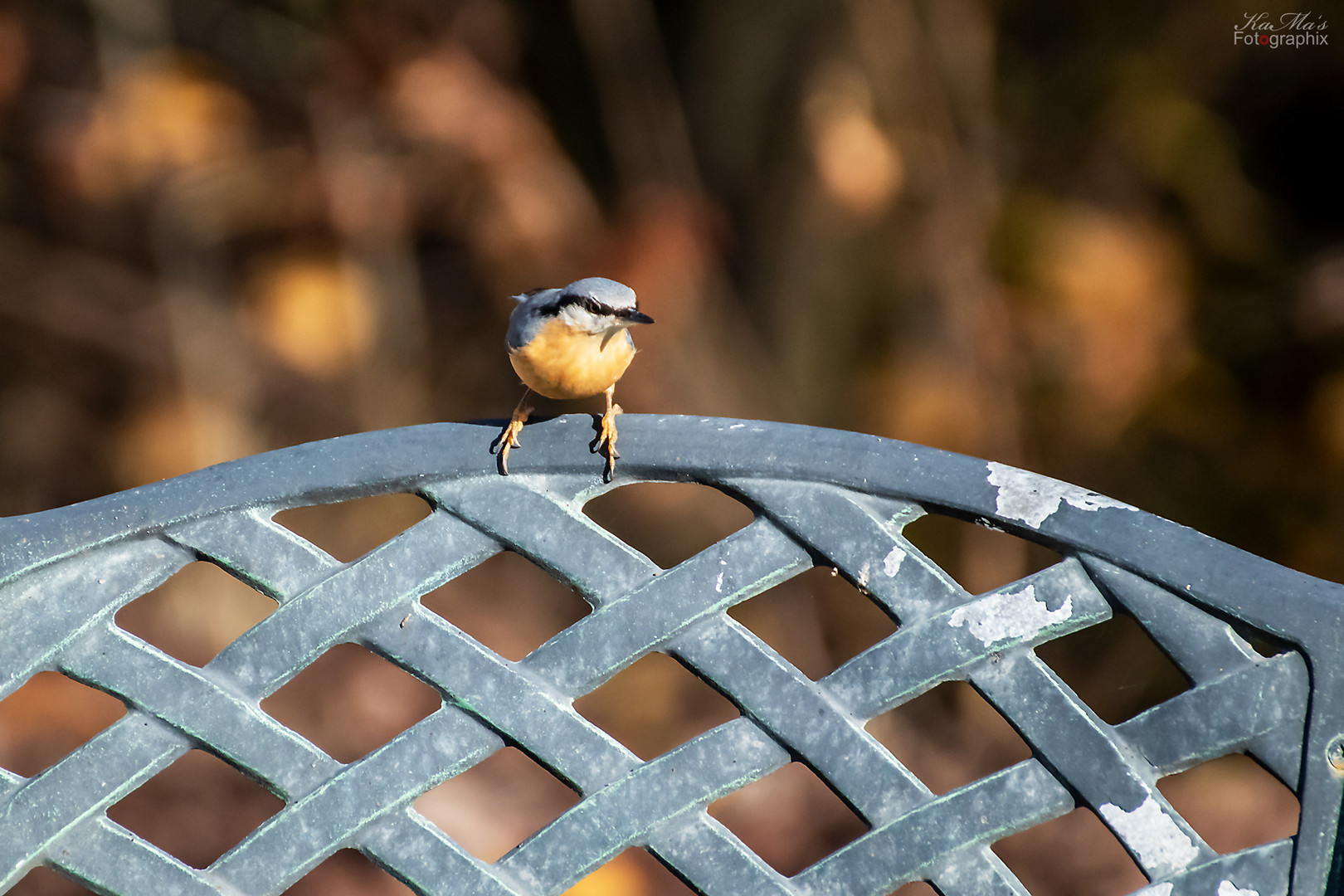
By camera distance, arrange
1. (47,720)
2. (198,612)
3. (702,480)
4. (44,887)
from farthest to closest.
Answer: (198,612)
(47,720)
(44,887)
(702,480)

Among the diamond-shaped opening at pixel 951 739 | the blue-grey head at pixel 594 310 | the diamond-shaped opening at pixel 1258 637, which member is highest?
the blue-grey head at pixel 594 310

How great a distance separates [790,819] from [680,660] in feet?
6.84

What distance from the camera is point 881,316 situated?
340 centimetres

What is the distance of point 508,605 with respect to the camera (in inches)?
151

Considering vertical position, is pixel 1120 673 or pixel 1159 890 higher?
pixel 1159 890

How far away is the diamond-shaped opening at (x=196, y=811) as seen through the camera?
268cm

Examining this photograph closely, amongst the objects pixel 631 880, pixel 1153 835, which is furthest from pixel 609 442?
pixel 631 880

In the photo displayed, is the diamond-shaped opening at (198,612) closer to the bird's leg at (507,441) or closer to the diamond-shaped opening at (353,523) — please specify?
the diamond-shaped opening at (353,523)

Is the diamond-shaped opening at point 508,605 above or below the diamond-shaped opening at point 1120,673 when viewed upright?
below

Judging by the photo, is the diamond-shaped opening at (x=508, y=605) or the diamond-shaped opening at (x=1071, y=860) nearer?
the diamond-shaped opening at (x=1071, y=860)

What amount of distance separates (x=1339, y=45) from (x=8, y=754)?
14.0ft

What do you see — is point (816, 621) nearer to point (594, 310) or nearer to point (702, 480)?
point (594, 310)

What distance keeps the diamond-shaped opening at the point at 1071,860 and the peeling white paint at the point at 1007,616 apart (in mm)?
1814

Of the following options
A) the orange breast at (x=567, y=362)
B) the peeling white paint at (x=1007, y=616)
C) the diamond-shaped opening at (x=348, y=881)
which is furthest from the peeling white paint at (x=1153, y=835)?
the diamond-shaped opening at (x=348, y=881)
